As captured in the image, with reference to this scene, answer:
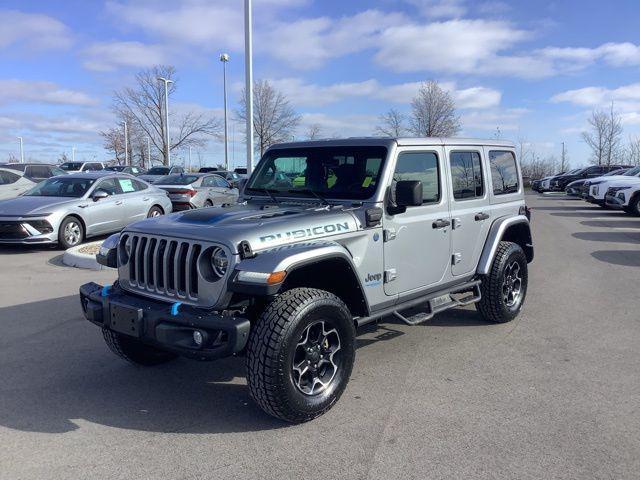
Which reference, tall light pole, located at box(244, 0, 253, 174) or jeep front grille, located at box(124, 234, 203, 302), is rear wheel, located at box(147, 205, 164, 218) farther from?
jeep front grille, located at box(124, 234, 203, 302)

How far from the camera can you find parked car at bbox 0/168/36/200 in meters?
14.7

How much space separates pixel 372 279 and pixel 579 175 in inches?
1331

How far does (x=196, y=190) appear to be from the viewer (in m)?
15.9

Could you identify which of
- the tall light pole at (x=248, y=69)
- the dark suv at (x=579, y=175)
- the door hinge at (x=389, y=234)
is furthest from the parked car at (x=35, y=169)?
the dark suv at (x=579, y=175)

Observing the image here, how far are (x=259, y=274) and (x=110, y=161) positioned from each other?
5665cm

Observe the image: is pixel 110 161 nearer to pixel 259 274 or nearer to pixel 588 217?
pixel 588 217

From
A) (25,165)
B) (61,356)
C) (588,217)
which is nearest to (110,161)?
(25,165)

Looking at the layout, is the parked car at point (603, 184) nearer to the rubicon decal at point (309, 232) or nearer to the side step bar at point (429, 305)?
the side step bar at point (429, 305)

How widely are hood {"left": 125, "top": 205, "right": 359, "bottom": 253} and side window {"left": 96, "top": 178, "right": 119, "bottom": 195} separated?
8148mm

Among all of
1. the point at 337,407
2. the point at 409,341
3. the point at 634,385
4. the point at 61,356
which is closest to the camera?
the point at 337,407

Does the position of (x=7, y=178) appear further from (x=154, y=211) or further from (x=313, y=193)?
(x=313, y=193)

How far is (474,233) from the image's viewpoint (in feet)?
18.2

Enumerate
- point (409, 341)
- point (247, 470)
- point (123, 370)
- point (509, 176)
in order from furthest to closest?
1. point (509, 176)
2. point (409, 341)
3. point (123, 370)
4. point (247, 470)

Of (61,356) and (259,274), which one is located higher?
(259,274)
